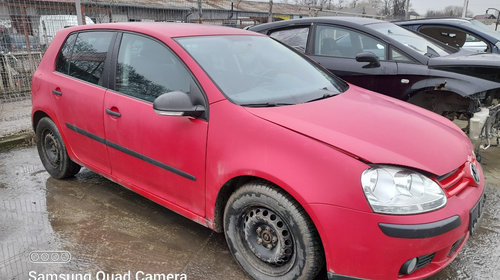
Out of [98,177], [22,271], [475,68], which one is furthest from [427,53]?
[22,271]

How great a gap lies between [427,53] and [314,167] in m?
3.24

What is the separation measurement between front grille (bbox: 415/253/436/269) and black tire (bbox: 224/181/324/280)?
49 centimetres

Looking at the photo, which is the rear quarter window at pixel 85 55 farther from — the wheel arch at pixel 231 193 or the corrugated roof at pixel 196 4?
the corrugated roof at pixel 196 4

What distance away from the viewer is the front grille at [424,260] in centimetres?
198

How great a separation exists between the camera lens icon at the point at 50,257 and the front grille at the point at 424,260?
2.25 meters

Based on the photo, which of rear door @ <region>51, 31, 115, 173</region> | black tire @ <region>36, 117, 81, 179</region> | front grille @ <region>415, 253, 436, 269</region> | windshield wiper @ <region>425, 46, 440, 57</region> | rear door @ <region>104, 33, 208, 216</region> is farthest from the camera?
windshield wiper @ <region>425, 46, 440, 57</region>

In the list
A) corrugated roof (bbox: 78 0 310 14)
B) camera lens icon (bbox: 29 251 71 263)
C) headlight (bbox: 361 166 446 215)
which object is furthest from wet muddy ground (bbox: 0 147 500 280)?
corrugated roof (bbox: 78 0 310 14)

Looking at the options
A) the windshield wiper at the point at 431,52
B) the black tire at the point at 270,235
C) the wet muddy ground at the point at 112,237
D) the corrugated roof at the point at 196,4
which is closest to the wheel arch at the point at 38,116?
the wet muddy ground at the point at 112,237

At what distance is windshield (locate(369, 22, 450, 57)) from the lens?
4554 millimetres

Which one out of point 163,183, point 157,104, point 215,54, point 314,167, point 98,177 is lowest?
point 98,177

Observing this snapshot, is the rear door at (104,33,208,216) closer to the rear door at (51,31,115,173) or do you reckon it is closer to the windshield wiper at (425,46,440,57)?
the rear door at (51,31,115,173)

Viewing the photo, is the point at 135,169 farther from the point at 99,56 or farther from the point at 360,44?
the point at 360,44

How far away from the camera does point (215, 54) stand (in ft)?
9.16

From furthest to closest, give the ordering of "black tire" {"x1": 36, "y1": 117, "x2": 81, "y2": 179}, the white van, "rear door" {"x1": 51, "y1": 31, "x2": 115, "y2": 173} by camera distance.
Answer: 1. the white van
2. "black tire" {"x1": 36, "y1": 117, "x2": 81, "y2": 179}
3. "rear door" {"x1": 51, "y1": 31, "x2": 115, "y2": 173}
